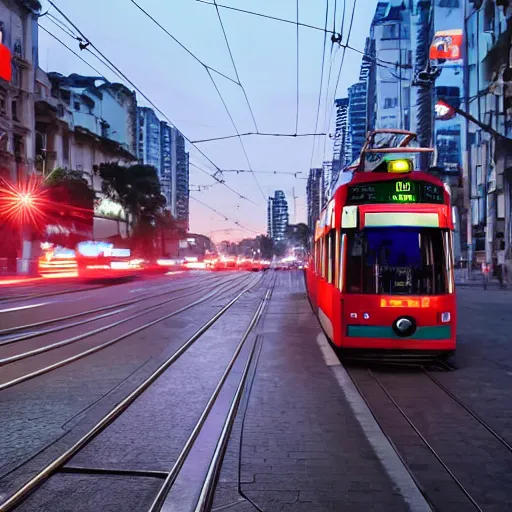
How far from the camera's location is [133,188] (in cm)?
6338

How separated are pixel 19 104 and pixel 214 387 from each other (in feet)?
146

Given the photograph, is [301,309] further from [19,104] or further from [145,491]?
[19,104]

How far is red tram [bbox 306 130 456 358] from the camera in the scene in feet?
28.1

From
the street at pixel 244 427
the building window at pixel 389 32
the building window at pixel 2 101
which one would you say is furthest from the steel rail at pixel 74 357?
the building window at pixel 389 32

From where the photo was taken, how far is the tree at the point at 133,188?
6331 cm

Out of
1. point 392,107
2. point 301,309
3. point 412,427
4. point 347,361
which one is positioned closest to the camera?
point 412,427

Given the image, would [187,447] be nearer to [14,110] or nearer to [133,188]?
[14,110]

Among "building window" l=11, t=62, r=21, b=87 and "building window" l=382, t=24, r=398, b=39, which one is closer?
"building window" l=11, t=62, r=21, b=87

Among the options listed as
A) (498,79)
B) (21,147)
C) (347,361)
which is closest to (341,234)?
(347,361)

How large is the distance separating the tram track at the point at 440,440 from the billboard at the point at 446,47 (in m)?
49.8

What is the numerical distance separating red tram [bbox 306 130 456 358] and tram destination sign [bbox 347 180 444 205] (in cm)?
1

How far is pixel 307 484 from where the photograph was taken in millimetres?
4367

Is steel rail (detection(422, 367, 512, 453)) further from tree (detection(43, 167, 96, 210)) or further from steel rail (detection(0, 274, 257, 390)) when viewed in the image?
tree (detection(43, 167, 96, 210))

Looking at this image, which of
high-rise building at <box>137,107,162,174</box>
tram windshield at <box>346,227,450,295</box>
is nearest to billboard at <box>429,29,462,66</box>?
tram windshield at <box>346,227,450,295</box>
